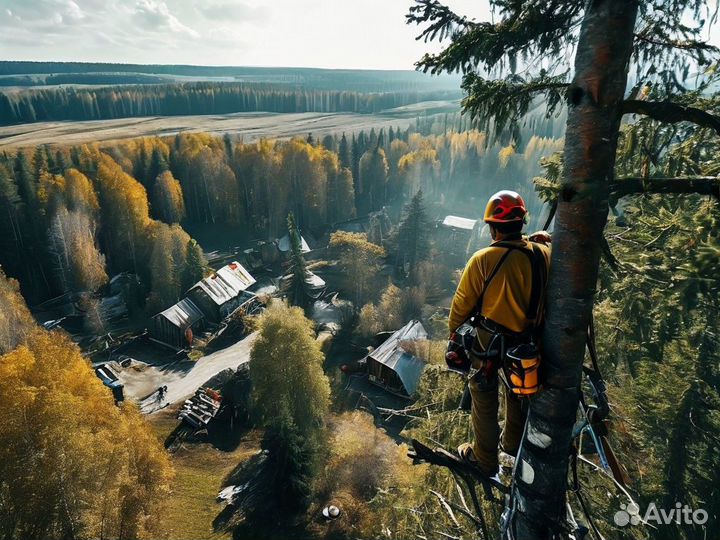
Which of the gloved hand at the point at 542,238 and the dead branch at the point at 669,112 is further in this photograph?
the gloved hand at the point at 542,238

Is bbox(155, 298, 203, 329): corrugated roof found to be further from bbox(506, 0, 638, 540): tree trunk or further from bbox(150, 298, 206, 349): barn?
bbox(506, 0, 638, 540): tree trunk

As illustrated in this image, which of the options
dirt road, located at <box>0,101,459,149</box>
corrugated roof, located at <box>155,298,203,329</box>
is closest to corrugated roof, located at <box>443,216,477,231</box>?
corrugated roof, located at <box>155,298,203,329</box>

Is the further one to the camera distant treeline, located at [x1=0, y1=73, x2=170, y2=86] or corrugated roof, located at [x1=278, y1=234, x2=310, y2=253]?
distant treeline, located at [x1=0, y1=73, x2=170, y2=86]

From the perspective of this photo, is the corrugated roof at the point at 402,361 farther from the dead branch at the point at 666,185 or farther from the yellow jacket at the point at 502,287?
the dead branch at the point at 666,185

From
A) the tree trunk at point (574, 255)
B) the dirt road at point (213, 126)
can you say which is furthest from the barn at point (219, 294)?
the dirt road at point (213, 126)

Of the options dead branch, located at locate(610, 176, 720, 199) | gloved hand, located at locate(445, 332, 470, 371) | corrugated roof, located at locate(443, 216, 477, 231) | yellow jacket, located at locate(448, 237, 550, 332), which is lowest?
corrugated roof, located at locate(443, 216, 477, 231)

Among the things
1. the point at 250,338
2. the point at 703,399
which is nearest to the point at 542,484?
A: the point at 703,399
